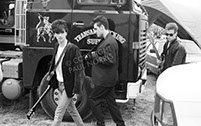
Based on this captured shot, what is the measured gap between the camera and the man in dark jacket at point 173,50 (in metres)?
5.25

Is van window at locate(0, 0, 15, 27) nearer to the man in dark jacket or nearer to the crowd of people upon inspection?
the crowd of people

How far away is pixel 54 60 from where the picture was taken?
4.55 metres

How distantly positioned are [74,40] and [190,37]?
895cm

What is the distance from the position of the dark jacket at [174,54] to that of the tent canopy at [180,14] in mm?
5674

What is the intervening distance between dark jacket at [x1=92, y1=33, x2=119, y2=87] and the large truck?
2.21ft

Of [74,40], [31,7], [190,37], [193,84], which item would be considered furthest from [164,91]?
[190,37]

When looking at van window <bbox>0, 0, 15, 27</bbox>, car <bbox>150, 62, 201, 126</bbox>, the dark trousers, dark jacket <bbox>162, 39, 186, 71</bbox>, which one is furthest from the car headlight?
van window <bbox>0, 0, 15, 27</bbox>

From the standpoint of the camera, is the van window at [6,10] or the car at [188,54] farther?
the car at [188,54]

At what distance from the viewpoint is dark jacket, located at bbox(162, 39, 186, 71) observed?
525 cm

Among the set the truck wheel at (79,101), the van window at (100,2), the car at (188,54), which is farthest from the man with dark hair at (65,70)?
the car at (188,54)

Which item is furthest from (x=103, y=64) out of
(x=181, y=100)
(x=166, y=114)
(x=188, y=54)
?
(x=188, y=54)

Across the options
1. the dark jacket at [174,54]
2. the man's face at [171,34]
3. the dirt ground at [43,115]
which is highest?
the man's face at [171,34]

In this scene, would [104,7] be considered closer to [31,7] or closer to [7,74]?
[31,7]

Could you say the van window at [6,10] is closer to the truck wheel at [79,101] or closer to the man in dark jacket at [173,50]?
the truck wheel at [79,101]
